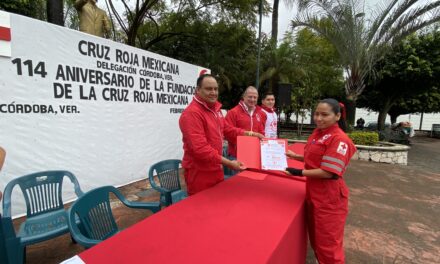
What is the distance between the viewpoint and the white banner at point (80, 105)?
322 cm

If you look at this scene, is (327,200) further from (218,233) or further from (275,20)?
(275,20)

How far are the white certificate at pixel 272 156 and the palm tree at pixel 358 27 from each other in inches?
335

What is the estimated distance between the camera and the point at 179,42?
12.7 m

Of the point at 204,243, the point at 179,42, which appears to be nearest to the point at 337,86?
the point at 179,42

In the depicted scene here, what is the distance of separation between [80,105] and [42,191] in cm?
161

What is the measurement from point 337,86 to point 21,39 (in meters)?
18.8

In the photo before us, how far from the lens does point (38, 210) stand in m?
2.64

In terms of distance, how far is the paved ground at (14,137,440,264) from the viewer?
2820mm

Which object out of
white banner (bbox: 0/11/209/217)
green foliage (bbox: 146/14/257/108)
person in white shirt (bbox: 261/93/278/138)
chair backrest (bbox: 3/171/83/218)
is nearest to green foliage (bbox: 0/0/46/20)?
green foliage (bbox: 146/14/257/108)

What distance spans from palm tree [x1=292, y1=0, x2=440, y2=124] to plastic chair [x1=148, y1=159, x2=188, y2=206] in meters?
8.38

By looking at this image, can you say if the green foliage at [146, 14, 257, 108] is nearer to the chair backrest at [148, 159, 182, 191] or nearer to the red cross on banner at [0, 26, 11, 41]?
the red cross on banner at [0, 26, 11, 41]

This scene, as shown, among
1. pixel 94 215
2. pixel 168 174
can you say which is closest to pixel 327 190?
pixel 94 215

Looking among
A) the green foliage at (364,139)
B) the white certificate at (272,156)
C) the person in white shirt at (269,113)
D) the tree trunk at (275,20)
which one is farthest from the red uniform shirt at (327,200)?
the tree trunk at (275,20)

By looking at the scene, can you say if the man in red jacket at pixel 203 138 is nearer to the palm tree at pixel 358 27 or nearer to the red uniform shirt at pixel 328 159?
the red uniform shirt at pixel 328 159
